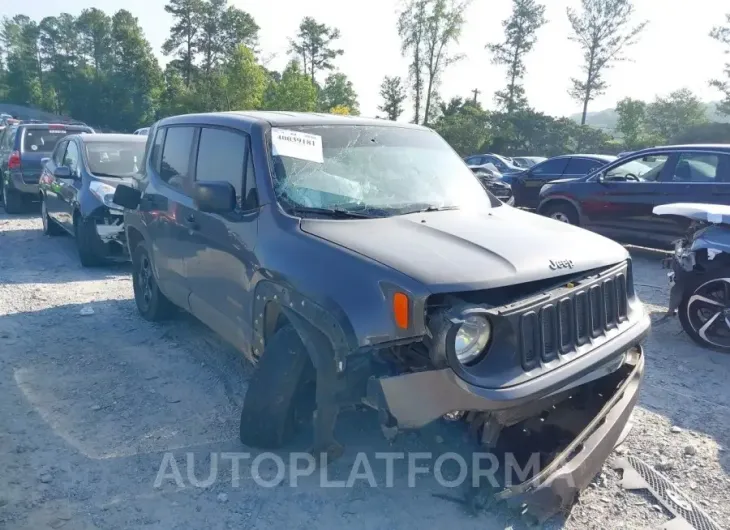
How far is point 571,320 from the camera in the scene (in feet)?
9.70

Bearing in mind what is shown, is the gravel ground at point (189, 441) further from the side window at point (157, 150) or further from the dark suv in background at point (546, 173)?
the dark suv in background at point (546, 173)

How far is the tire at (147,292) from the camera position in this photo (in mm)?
5660

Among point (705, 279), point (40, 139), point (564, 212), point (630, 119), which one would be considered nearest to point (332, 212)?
point (705, 279)

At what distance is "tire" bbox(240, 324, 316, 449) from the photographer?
10.8 ft

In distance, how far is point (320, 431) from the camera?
9.91 feet

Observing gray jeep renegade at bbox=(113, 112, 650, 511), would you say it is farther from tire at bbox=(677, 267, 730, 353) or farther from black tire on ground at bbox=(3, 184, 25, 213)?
black tire on ground at bbox=(3, 184, 25, 213)

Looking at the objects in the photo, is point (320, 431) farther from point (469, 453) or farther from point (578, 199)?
point (578, 199)

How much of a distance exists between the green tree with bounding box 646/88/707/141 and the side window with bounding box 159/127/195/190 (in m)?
47.7

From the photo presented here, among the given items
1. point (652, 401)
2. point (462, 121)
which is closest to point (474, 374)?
point (652, 401)

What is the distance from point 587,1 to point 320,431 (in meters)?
50.9

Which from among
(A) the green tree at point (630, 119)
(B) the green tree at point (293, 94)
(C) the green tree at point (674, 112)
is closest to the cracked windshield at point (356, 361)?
(B) the green tree at point (293, 94)

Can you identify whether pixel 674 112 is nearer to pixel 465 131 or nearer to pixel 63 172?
pixel 465 131

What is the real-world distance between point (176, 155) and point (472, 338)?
3.24m

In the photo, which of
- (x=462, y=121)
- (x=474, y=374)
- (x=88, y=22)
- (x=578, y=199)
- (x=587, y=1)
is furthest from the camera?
(x=88, y=22)
